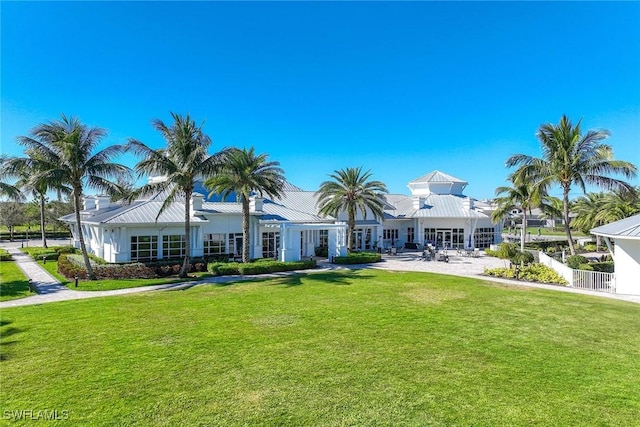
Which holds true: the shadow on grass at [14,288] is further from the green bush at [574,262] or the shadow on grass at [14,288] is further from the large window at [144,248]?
the green bush at [574,262]

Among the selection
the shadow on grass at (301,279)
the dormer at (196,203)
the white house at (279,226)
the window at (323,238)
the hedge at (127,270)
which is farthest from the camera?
the window at (323,238)

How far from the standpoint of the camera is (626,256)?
18688mm

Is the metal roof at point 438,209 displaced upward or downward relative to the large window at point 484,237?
upward

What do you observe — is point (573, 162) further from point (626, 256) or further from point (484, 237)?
point (484, 237)

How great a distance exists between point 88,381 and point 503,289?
61.0 ft

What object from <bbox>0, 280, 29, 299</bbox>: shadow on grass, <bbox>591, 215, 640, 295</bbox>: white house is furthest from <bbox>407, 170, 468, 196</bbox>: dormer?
<bbox>0, 280, 29, 299</bbox>: shadow on grass

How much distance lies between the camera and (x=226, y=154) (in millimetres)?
24391

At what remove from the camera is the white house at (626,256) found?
18.1m

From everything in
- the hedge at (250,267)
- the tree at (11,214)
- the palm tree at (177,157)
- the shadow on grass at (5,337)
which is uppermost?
the palm tree at (177,157)

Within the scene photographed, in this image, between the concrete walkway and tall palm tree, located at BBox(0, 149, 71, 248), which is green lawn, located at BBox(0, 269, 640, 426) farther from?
tall palm tree, located at BBox(0, 149, 71, 248)

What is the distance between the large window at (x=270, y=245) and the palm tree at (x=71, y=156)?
1329 cm

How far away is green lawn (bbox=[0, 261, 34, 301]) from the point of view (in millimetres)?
18375

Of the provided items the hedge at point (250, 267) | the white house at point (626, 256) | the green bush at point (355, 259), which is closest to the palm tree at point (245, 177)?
the hedge at point (250, 267)

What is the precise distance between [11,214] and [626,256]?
6669 centimetres
